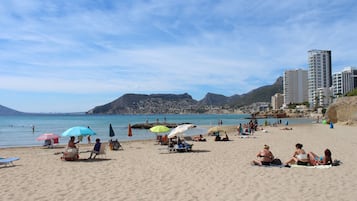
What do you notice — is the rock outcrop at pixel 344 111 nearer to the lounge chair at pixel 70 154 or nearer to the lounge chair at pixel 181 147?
the lounge chair at pixel 181 147

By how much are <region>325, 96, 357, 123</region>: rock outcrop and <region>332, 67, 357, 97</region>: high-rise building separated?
419 ft

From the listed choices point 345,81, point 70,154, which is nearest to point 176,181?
point 70,154

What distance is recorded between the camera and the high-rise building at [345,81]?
566 feet

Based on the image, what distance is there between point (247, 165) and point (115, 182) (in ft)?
16.8

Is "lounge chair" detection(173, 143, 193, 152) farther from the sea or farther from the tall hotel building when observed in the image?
the tall hotel building

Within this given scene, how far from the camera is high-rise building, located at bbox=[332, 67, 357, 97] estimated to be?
172438 mm

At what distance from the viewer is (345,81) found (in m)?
172

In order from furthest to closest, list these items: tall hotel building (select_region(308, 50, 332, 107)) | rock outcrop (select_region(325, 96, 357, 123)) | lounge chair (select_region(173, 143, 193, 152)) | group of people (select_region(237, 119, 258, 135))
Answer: tall hotel building (select_region(308, 50, 332, 107)), rock outcrop (select_region(325, 96, 357, 123)), group of people (select_region(237, 119, 258, 135)), lounge chair (select_region(173, 143, 193, 152))

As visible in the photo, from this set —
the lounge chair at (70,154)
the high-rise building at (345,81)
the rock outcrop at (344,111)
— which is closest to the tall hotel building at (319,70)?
the high-rise building at (345,81)

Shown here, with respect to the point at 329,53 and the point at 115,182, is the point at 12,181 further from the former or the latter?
the point at 329,53

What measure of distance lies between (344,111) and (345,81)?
135 meters

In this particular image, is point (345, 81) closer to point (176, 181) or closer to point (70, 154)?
point (70, 154)

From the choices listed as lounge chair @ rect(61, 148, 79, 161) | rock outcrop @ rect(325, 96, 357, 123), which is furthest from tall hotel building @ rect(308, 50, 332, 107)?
lounge chair @ rect(61, 148, 79, 161)

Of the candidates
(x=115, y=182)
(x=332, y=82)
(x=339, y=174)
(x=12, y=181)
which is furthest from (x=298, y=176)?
(x=332, y=82)
